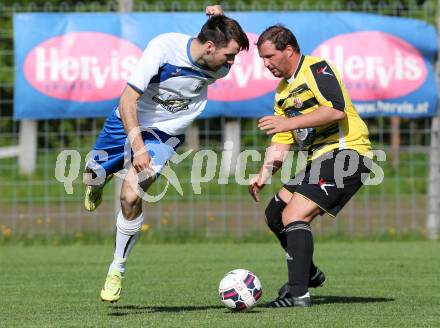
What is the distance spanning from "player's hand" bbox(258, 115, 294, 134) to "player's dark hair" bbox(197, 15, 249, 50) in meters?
0.55

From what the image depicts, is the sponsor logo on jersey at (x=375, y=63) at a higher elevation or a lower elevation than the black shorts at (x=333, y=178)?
higher

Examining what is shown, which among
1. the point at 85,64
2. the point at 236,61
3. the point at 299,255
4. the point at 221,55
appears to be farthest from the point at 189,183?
the point at 221,55

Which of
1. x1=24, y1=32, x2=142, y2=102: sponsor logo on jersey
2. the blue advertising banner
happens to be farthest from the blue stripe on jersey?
x1=24, y1=32, x2=142, y2=102: sponsor logo on jersey

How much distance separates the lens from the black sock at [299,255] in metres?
7.04

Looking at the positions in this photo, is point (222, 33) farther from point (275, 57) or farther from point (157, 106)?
point (157, 106)

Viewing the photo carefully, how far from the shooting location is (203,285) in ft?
28.6

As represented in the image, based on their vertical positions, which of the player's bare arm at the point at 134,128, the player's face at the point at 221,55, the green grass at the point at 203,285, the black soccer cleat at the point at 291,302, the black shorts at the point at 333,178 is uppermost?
the player's face at the point at 221,55

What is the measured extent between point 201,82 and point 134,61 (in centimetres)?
574

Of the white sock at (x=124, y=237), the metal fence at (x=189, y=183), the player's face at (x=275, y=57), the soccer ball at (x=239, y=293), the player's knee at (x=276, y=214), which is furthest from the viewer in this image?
the metal fence at (x=189, y=183)

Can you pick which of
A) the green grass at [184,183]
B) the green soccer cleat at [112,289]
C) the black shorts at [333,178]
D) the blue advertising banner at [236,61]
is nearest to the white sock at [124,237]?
the green soccer cleat at [112,289]

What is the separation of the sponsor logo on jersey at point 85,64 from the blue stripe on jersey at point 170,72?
5.74 metres

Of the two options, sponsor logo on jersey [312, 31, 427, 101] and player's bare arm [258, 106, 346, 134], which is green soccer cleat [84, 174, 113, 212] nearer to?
player's bare arm [258, 106, 346, 134]

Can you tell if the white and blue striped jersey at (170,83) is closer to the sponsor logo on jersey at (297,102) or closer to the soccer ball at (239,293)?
the sponsor logo on jersey at (297,102)

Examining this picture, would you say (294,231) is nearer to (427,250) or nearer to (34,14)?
(427,250)
